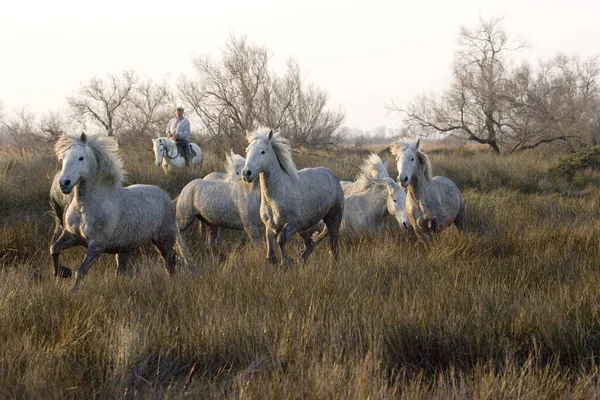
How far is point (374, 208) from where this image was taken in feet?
36.8

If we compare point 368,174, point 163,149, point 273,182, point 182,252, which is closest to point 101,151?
point 182,252

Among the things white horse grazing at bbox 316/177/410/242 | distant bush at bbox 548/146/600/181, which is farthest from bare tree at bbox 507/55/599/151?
white horse grazing at bbox 316/177/410/242

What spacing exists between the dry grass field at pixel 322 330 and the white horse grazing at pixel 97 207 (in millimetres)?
558

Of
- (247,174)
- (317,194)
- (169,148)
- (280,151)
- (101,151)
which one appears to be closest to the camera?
(101,151)

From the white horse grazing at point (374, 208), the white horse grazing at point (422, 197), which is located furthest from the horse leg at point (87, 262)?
the white horse grazing at point (374, 208)

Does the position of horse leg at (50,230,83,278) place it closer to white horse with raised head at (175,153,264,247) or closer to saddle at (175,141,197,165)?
white horse with raised head at (175,153,264,247)

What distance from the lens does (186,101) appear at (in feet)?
86.2

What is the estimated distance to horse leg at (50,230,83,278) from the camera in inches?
261

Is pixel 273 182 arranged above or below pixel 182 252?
above

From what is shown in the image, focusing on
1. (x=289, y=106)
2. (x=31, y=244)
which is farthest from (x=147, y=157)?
(x=289, y=106)

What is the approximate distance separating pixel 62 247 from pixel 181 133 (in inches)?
464

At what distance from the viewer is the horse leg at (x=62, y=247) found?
664cm

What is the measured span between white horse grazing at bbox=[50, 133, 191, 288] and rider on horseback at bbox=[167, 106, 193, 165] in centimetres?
1017

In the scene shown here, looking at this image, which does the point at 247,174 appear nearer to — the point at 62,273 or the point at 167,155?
the point at 62,273
